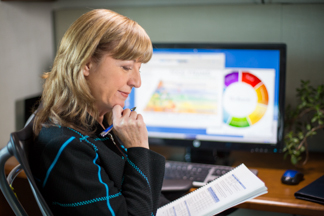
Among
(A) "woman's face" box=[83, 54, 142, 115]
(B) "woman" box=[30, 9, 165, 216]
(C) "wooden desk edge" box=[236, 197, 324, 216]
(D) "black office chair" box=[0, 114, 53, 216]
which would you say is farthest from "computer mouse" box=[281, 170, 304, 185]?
(D) "black office chair" box=[0, 114, 53, 216]

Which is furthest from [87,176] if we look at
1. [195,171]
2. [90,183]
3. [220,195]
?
[195,171]

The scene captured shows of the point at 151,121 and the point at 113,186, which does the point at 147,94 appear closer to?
the point at 151,121

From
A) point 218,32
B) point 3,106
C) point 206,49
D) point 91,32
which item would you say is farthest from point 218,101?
point 3,106

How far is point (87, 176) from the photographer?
2.60 feet

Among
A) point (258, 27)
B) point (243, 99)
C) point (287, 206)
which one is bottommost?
point (287, 206)

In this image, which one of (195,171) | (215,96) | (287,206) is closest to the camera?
(287,206)

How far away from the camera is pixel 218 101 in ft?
4.62

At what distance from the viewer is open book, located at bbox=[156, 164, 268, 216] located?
3.00ft

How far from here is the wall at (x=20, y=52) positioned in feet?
4.94

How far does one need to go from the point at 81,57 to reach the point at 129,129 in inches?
9.0

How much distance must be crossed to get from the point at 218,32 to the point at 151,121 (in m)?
0.51

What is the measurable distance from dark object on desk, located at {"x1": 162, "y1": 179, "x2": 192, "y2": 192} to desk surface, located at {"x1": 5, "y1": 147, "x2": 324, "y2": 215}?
181 millimetres

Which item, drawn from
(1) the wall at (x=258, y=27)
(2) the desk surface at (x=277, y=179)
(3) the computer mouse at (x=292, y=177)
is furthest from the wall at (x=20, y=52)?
(3) the computer mouse at (x=292, y=177)

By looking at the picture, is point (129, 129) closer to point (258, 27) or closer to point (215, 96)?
point (215, 96)
